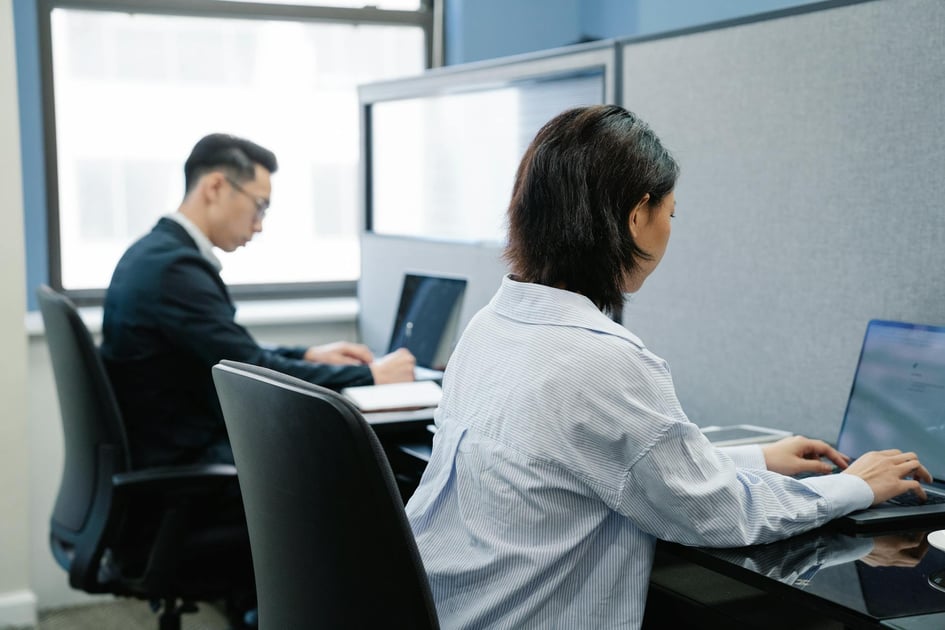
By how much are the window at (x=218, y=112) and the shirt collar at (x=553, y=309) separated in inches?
80.0

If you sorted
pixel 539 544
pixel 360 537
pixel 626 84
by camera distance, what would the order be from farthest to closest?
1. pixel 626 84
2. pixel 539 544
3. pixel 360 537

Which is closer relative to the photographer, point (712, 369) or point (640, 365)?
point (640, 365)

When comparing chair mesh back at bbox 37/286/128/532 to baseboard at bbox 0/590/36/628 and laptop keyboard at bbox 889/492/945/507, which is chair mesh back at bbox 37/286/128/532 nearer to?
baseboard at bbox 0/590/36/628

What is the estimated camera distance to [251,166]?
2.09 metres

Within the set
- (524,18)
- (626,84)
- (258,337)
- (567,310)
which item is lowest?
(258,337)

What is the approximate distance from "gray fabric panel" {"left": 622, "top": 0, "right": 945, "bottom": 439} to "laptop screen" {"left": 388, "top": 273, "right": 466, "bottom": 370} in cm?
44

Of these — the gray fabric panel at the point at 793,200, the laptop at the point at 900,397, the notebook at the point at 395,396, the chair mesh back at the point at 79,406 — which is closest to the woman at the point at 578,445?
the laptop at the point at 900,397

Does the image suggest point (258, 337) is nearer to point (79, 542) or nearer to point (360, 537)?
point (79, 542)

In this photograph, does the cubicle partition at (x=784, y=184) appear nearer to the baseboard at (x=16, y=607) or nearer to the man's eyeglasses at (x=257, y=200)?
the man's eyeglasses at (x=257, y=200)

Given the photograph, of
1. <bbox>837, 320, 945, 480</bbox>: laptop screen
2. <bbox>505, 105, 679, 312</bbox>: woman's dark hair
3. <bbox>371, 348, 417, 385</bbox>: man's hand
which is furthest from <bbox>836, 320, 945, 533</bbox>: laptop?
<bbox>371, 348, 417, 385</bbox>: man's hand

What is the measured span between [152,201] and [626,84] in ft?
5.26

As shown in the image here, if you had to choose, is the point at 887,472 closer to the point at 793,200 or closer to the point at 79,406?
the point at 793,200

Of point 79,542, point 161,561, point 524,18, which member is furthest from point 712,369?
point 524,18

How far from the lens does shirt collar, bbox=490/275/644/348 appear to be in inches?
40.7
